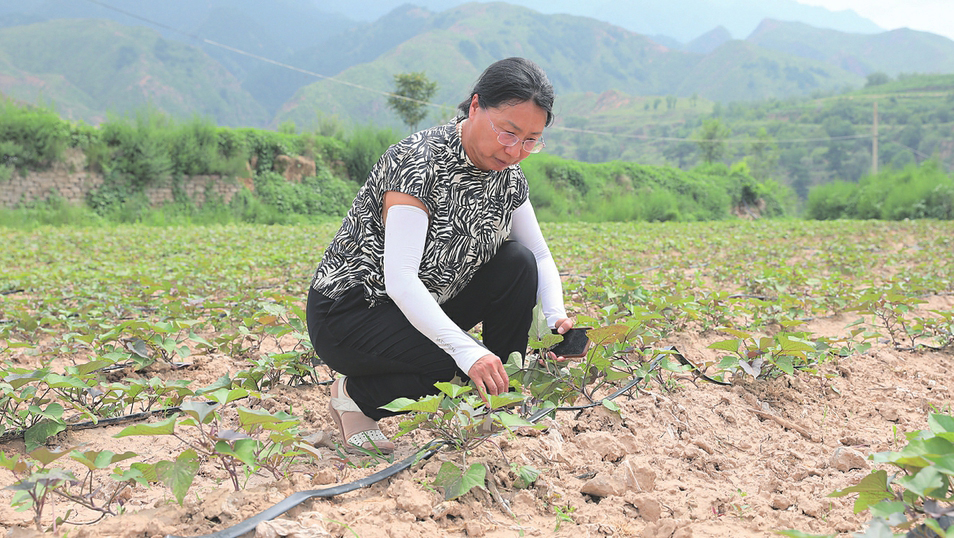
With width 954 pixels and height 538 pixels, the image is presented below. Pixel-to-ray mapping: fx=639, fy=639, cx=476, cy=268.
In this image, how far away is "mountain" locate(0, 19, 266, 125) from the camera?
291 ft

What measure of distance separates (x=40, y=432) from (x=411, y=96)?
25511 mm

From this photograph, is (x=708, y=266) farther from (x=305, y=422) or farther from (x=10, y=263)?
(x=10, y=263)

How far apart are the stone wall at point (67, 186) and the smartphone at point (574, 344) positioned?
14730 mm

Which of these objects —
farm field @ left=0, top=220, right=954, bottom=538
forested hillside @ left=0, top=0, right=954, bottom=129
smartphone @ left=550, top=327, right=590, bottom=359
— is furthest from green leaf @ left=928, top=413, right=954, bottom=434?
forested hillside @ left=0, top=0, right=954, bottom=129

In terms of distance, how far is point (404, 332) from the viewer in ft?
5.97

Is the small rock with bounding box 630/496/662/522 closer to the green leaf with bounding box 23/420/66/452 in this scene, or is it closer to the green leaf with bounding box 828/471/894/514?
the green leaf with bounding box 828/471/894/514

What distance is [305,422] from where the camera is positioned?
2080mm

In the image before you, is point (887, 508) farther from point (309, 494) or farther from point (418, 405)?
point (309, 494)

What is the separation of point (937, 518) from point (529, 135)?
3.83ft

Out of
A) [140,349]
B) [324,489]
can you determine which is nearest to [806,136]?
[140,349]

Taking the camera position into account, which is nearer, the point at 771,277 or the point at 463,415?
the point at 463,415

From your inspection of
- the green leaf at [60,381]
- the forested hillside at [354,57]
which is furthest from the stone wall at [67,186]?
the forested hillside at [354,57]

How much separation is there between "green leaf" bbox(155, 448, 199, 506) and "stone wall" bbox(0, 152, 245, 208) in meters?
14.7

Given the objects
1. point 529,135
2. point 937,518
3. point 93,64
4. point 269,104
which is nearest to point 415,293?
point 529,135
